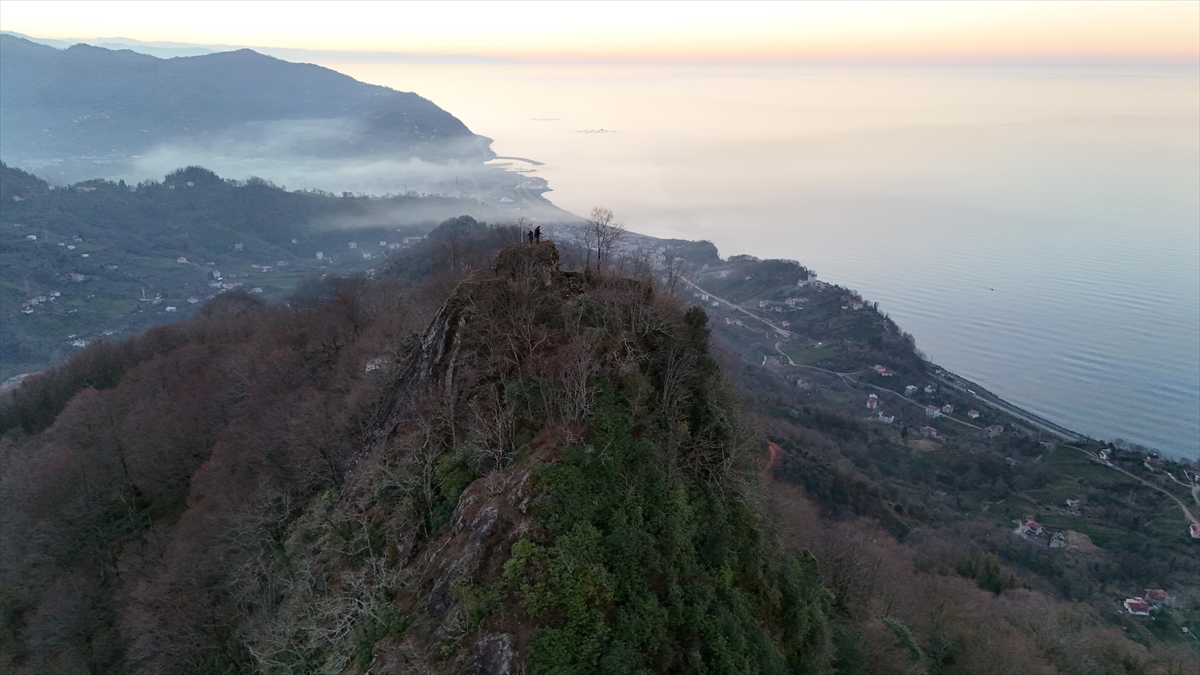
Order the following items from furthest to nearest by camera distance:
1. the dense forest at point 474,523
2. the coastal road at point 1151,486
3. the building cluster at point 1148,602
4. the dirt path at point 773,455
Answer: the coastal road at point 1151,486, the dirt path at point 773,455, the building cluster at point 1148,602, the dense forest at point 474,523

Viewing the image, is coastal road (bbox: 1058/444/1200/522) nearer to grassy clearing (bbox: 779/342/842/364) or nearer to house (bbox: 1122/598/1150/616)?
house (bbox: 1122/598/1150/616)

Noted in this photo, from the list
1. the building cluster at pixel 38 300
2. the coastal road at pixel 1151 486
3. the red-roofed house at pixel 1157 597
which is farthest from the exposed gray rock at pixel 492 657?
the building cluster at pixel 38 300

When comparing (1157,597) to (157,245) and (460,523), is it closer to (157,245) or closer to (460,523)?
(460,523)

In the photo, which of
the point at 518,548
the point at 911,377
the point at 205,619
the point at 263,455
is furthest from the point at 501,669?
the point at 911,377

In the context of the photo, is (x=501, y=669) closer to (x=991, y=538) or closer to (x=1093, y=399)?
(x=991, y=538)

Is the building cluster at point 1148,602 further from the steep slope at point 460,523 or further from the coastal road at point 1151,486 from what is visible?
the steep slope at point 460,523

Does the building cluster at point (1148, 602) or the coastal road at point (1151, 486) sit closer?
the building cluster at point (1148, 602)
